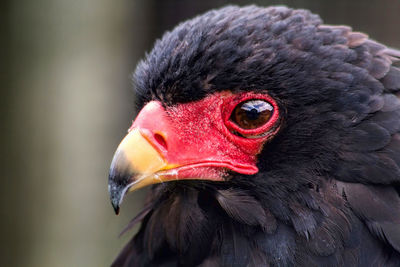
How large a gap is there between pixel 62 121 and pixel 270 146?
439cm

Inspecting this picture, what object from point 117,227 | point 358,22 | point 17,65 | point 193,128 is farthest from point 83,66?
point 193,128

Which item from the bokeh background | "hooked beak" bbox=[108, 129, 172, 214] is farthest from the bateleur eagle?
the bokeh background

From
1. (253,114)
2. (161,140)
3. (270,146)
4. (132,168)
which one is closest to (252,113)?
(253,114)

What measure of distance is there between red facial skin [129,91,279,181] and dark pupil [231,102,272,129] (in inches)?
0.8

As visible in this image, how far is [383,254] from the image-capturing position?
281 centimetres

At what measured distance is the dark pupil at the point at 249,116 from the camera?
2.92 meters

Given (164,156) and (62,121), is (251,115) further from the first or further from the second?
(62,121)

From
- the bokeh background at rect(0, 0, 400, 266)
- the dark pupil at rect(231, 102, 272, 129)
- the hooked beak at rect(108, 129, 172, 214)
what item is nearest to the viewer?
the hooked beak at rect(108, 129, 172, 214)

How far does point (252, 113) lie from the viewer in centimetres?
296

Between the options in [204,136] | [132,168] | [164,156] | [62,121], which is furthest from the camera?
[62,121]

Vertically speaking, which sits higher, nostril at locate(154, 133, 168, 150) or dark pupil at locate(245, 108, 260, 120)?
nostril at locate(154, 133, 168, 150)

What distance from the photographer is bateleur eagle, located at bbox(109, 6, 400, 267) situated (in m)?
2.82

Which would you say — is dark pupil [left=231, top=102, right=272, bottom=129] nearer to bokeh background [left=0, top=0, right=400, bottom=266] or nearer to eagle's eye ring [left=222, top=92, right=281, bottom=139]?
eagle's eye ring [left=222, top=92, right=281, bottom=139]

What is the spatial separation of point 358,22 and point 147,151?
5259 millimetres
